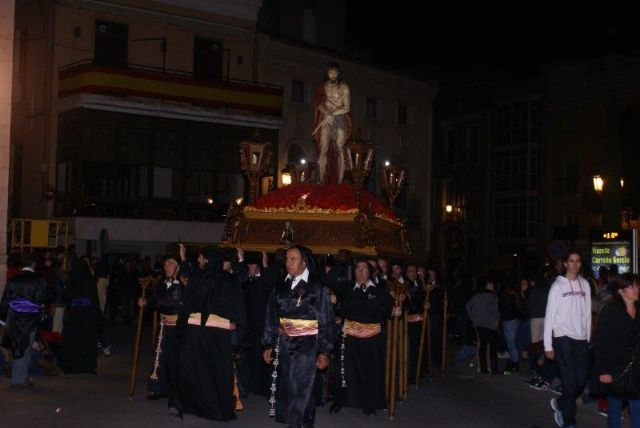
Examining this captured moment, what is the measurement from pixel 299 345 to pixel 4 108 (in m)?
11.0

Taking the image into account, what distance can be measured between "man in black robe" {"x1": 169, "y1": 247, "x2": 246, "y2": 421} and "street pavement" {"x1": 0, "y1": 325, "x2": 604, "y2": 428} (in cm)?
27

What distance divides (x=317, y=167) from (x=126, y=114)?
51.0 feet

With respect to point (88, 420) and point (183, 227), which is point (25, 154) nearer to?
point (183, 227)

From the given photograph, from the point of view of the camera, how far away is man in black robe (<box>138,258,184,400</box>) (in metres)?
11.5

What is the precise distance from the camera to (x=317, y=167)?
18.1m

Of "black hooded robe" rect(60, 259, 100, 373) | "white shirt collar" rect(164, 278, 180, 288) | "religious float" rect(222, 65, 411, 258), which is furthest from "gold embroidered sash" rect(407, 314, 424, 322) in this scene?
"black hooded robe" rect(60, 259, 100, 373)

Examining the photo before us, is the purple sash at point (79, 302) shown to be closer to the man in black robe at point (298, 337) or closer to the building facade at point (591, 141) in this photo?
the man in black robe at point (298, 337)

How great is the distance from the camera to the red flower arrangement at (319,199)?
16.1 m

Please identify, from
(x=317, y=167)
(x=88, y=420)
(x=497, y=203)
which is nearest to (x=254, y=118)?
(x=317, y=167)

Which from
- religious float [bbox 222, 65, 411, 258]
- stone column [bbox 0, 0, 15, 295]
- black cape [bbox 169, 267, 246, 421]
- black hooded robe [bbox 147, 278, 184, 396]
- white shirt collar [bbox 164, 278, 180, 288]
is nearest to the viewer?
black cape [bbox 169, 267, 246, 421]

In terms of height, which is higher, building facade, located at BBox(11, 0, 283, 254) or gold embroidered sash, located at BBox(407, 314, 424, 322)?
building facade, located at BBox(11, 0, 283, 254)

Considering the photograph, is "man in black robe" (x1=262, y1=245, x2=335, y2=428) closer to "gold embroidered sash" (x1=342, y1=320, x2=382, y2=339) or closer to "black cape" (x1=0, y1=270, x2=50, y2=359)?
"gold embroidered sash" (x1=342, y1=320, x2=382, y2=339)

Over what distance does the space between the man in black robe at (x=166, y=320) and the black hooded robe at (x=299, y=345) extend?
7.35 ft

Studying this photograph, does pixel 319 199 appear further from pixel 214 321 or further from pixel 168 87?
pixel 168 87
